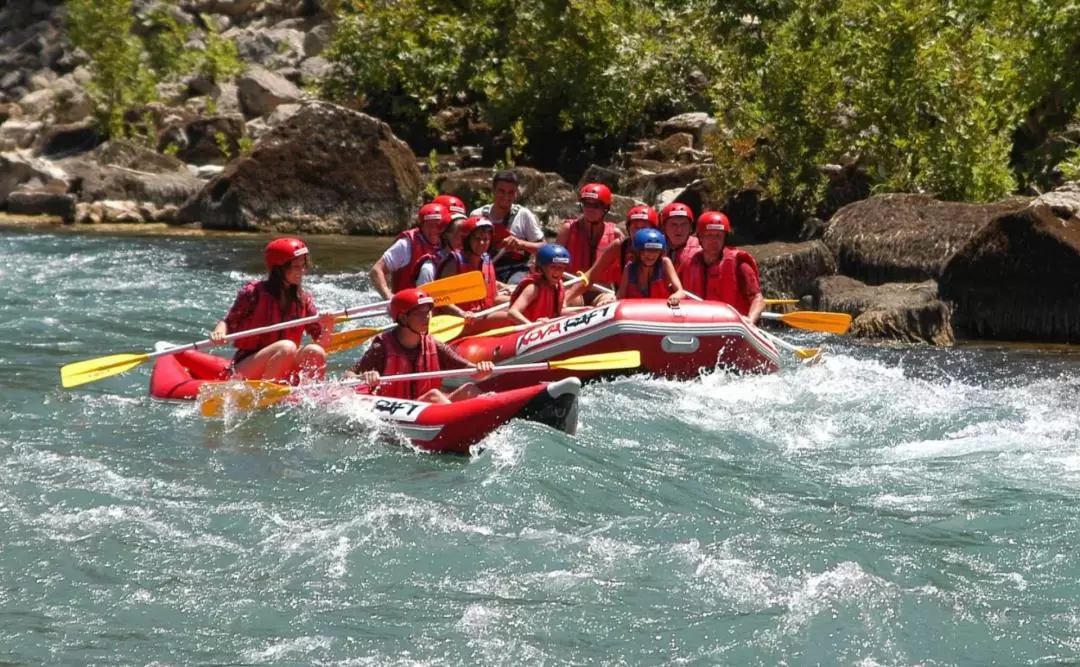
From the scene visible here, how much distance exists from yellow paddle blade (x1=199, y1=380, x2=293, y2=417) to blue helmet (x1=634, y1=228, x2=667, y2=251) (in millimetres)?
3031

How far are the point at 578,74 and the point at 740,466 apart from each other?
512 inches

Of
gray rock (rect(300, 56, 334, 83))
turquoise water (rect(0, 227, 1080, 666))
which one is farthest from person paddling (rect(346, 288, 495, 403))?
gray rock (rect(300, 56, 334, 83))

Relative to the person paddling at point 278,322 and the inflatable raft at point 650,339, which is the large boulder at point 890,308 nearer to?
the inflatable raft at point 650,339

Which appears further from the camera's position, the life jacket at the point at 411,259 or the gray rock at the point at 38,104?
the gray rock at the point at 38,104

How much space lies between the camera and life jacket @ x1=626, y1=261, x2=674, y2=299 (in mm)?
10531

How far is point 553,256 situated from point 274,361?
7.28ft

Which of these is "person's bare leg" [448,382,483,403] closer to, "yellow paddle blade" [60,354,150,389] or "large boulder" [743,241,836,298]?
"yellow paddle blade" [60,354,150,389]

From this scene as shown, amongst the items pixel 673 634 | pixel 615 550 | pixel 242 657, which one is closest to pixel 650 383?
pixel 615 550

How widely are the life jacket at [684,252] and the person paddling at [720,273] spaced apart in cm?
5

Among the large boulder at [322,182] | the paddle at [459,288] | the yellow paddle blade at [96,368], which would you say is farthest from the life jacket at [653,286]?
the large boulder at [322,182]

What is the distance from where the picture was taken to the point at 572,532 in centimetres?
671

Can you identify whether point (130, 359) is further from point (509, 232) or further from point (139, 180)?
point (139, 180)

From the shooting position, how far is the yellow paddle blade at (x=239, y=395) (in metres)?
8.45

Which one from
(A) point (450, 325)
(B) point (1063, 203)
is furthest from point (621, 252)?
(B) point (1063, 203)
